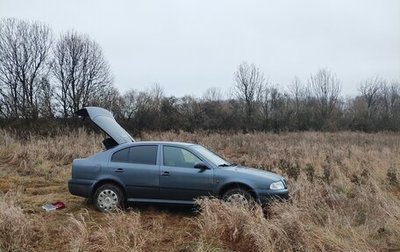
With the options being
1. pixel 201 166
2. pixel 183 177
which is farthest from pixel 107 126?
pixel 201 166

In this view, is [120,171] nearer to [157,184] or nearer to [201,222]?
[157,184]

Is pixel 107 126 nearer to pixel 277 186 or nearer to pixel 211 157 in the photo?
pixel 211 157

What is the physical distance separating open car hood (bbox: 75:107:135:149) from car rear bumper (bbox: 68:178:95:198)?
45.3 inches

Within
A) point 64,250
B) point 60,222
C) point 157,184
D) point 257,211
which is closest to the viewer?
point 64,250

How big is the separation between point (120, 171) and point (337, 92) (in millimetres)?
52194

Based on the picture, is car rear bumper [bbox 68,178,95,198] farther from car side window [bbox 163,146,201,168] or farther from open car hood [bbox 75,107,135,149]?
car side window [bbox 163,146,201,168]

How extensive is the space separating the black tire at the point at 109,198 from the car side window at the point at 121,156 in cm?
54

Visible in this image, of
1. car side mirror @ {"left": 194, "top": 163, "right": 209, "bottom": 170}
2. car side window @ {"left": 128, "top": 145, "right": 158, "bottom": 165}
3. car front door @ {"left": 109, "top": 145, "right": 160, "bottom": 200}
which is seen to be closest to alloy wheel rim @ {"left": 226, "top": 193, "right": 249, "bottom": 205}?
→ car side mirror @ {"left": 194, "top": 163, "right": 209, "bottom": 170}

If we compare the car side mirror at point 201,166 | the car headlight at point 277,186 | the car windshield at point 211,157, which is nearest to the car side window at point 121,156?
the car windshield at point 211,157

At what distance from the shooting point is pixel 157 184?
8469mm

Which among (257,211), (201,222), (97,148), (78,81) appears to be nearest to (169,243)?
(201,222)

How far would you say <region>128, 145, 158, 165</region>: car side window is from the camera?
8.75 metres

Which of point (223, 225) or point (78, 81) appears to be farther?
point (78, 81)

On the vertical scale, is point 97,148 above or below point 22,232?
above
